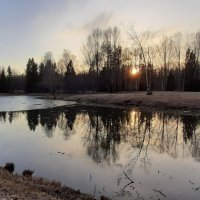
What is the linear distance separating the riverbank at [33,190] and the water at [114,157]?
820mm

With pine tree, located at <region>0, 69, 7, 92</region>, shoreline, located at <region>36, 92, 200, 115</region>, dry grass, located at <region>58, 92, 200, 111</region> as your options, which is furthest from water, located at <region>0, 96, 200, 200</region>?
pine tree, located at <region>0, 69, 7, 92</region>

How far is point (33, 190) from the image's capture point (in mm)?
8961

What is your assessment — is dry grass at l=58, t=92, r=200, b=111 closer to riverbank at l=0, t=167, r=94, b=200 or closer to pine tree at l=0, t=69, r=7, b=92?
riverbank at l=0, t=167, r=94, b=200

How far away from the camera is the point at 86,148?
1698 centimetres

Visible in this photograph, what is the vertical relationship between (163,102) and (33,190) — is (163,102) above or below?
above

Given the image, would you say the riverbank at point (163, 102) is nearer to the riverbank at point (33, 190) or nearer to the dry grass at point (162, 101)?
the dry grass at point (162, 101)

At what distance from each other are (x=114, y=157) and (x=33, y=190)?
648cm

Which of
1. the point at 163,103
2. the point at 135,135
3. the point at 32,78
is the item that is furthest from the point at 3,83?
the point at 135,135

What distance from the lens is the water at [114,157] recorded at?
425 inches

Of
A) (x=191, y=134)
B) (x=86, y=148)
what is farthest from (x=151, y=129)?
(x=86, y=148)

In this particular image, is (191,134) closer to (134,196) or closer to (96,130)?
(96,130)

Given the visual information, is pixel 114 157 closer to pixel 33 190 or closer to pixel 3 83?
pixel 33 190

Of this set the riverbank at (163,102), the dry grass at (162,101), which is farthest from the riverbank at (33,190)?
the dry grass at (162,101)

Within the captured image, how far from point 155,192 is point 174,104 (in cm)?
3181
